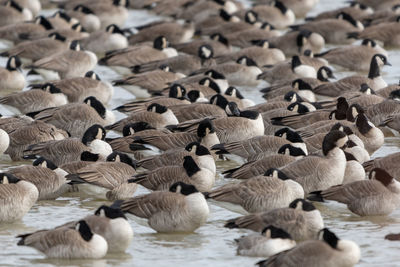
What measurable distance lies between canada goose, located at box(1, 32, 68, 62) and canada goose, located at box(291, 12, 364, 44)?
7067 mm

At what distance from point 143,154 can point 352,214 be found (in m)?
3.82

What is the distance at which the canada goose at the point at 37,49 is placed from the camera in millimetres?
23172

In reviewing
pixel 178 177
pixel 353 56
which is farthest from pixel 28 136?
pixel 353 56

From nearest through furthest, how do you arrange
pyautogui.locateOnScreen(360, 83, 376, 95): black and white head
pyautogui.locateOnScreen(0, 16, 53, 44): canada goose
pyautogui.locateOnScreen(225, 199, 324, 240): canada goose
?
1. pyautogui.locateOnScreen(225, 199, 324, 240): canada goose
2. pyautogui.locateOnScreen(360, 83, 376, 95): black and white head
3. pyautogui.locateOnScreen(0, 16, 53, 44): canada goose

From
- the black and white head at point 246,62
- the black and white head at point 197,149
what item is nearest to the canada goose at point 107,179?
the black and white head at point 197,149

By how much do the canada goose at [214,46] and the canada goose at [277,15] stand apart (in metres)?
5.18

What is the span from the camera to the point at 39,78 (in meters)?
22.7

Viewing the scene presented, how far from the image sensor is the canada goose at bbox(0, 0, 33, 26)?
28.7 meters

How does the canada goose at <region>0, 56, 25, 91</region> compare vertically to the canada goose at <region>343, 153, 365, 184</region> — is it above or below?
above

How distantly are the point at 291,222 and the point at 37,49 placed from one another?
1405 centimetres

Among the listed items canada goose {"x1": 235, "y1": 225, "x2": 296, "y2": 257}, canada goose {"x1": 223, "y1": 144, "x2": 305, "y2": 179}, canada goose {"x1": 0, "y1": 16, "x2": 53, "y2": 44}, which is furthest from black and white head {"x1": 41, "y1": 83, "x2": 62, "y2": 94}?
canada goose {"x1": 235, "y1": 225, "x2": 296, "y2": 257}

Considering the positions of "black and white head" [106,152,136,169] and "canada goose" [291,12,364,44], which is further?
"canada goose" [291,12,364,44]

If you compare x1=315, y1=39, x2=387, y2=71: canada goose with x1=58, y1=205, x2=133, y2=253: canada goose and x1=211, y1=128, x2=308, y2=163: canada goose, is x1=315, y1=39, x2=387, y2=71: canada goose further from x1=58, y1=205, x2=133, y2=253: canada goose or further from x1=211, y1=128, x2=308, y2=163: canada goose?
Answer: x1=58, y1=205, x2=133, y2=253: canada goose

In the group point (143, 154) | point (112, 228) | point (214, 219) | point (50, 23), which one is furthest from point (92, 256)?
point (50, 23)
